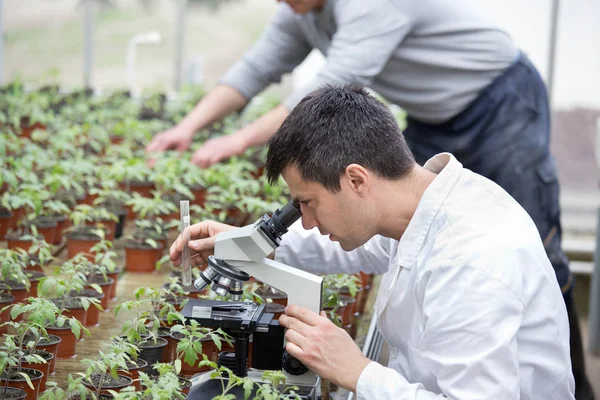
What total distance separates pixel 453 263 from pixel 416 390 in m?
0.25

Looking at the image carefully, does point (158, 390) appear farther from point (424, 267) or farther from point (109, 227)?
point (109, 227)

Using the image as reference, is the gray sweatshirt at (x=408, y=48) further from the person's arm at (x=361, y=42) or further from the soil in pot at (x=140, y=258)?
the soil in pot at (x=140, y=258)

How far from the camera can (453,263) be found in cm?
160

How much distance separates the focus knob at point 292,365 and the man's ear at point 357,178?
0.36 m

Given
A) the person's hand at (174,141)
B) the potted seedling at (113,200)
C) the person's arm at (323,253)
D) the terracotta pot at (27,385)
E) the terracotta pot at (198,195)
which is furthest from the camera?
the person's hand at (174,141)

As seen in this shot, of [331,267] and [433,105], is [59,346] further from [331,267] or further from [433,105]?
[433,105]

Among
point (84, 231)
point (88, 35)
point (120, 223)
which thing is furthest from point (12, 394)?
point (88, 35)

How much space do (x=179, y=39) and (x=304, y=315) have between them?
5.55 metres

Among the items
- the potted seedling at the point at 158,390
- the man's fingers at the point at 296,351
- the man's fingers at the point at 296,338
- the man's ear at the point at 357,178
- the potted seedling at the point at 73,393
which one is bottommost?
the potted seedling at the point at 73,393

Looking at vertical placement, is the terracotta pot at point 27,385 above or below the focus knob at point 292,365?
below

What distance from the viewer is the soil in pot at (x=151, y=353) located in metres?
1.93

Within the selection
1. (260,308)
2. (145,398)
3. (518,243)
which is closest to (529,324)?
(518,243)

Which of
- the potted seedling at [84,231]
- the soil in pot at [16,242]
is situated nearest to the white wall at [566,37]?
the potted seedling at [84,231]

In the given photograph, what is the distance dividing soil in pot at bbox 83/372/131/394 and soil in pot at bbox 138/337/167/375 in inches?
3.9
